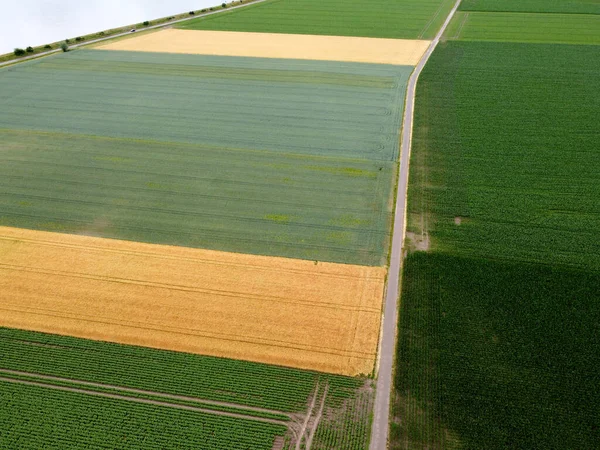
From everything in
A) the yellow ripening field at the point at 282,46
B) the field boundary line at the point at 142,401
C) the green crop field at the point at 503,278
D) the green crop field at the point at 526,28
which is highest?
the yellow ripening field at the point at 282,46

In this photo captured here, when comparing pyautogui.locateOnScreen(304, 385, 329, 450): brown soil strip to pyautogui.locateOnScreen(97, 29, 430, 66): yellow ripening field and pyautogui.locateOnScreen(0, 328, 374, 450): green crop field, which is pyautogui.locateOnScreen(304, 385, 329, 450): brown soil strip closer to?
pyautogui.locateOnScreen(0, 328, 374, 450): green crop field

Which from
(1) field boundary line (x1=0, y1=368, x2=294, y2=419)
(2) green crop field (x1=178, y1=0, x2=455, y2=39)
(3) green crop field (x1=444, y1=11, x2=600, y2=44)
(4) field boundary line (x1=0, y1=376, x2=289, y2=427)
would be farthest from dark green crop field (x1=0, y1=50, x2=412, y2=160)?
(4) field boundary line (x1=0, y1=376, x2=289, y2=427)

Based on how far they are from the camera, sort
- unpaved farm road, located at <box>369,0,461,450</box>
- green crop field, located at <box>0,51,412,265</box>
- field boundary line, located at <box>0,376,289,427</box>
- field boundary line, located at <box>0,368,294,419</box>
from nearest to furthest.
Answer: unpaved farm road, located at <box>369,0,461,450</box>
field boundary line, located at <box>0,376,289,427</box>
field boundary line, located at <box>0,368,294,419</box>
green crop field, located at <box>0,51,412,265</box>

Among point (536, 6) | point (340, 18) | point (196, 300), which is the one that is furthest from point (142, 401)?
point (536, 6)

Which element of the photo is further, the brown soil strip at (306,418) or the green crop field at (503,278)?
the green crop field at (503,278)

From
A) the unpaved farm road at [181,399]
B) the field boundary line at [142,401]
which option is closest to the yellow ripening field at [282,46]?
the unpaved farm road at [181,399]

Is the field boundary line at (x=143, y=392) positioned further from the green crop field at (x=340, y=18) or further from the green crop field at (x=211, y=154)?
the green crop field at (x=340, y=18)
